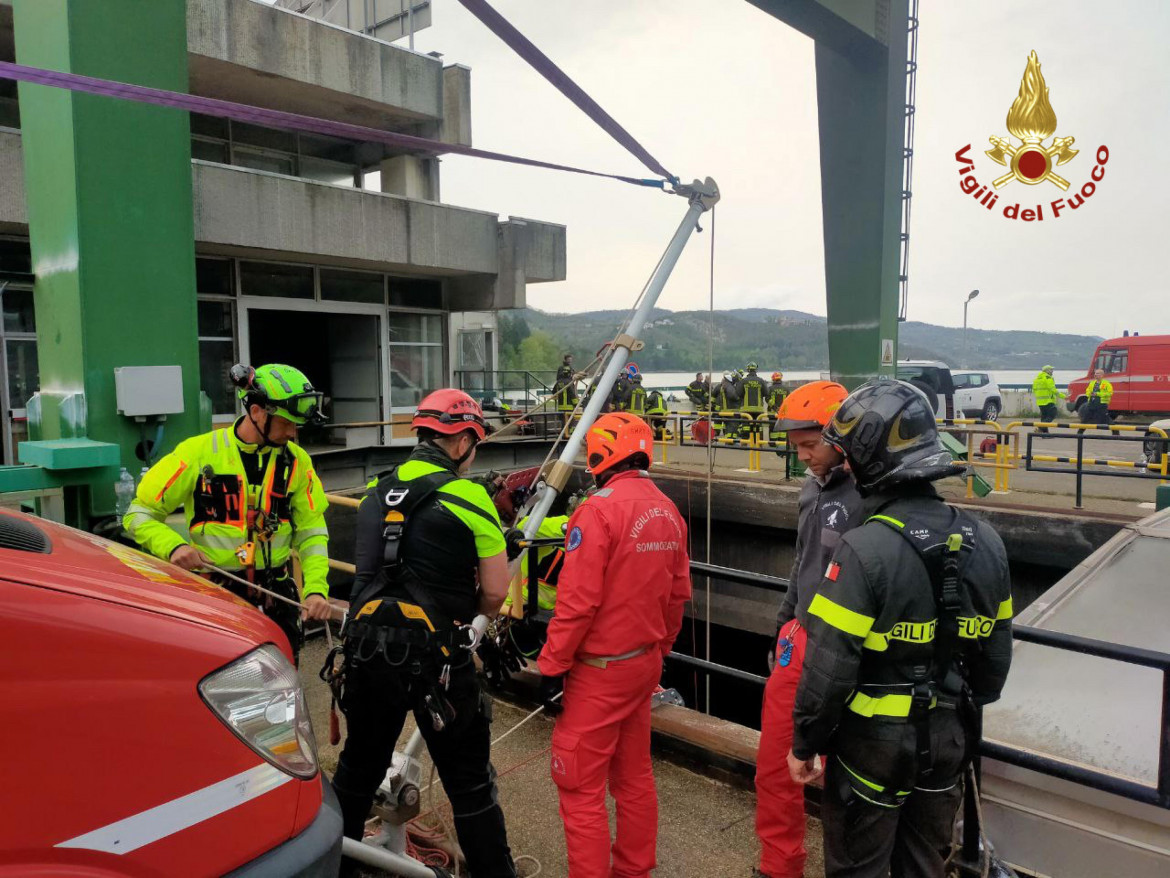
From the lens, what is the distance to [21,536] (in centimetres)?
184

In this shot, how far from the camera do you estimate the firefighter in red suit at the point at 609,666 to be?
112 inches

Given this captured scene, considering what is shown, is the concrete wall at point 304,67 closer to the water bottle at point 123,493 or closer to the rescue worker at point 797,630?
the water bottle at point 123,493

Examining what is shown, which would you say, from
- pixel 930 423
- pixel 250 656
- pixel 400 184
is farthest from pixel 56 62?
pixel 400 184

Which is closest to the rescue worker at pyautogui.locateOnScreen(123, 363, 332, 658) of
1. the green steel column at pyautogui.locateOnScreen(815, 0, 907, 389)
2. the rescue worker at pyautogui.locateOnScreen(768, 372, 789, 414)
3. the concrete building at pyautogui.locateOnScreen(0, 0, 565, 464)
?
the green steel column at pyautogui.locateOnScreen(815, 0, 907, 389)

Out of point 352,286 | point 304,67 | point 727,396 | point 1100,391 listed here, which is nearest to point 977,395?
point 1100,391

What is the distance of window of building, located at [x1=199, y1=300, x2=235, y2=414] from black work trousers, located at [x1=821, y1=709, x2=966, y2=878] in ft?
44.7

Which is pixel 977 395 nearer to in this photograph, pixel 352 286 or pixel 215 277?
pixel 352 286

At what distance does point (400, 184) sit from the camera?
1633 cm

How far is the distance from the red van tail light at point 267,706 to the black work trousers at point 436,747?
0.72m

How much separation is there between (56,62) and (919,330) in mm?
194848

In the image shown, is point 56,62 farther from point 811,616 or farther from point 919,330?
point 919,330

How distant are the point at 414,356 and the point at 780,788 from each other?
1536 centimetres

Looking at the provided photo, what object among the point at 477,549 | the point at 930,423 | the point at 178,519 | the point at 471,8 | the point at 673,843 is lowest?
the point at 673,843

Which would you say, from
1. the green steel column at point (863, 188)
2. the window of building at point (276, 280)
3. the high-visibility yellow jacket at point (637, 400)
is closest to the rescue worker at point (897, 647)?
the green steel column at point (863, 188)
